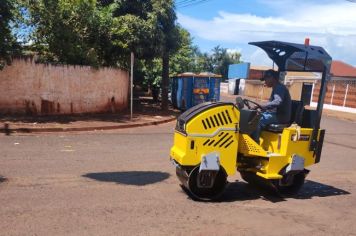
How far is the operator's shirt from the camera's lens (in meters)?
6.95

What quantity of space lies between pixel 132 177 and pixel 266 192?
2194mm

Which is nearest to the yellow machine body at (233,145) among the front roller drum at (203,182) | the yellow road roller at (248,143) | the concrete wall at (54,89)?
the yellow road roller at (248,143)

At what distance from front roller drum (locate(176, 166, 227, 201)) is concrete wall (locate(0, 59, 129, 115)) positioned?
31.8 feet

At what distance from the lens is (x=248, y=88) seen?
50.5 m

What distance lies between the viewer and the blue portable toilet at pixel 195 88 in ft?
72.3

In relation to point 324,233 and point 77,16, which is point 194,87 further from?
point 324,233

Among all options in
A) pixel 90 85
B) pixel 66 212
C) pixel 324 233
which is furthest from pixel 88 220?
pixel 90 85

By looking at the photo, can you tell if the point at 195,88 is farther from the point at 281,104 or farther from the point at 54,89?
the point at 281,104

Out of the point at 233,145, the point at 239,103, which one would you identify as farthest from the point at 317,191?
the point at 239,103

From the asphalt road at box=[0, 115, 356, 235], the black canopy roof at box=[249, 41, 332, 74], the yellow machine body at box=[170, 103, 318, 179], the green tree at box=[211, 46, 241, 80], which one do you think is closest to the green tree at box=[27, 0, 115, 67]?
the asphalt road at box=[0, 115, 356, 235]

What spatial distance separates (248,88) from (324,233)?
4574 centimetres

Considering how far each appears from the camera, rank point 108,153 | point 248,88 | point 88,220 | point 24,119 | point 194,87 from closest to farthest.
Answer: point 88,220, point 108,153, point 24,119, point 194,87, point 248,88

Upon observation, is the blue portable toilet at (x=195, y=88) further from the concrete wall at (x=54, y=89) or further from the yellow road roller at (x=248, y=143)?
the yellow road roller at (x=248, y=143)

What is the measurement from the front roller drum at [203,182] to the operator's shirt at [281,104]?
53.9 inches
